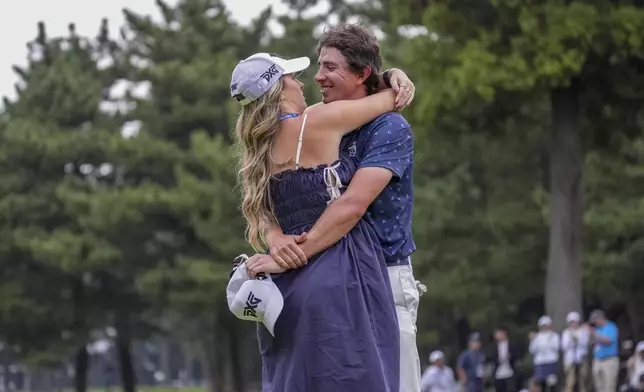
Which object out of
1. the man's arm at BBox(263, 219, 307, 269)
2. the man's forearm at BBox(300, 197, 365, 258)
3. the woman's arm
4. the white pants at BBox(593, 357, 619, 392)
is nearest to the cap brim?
the woman's arm

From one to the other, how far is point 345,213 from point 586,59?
1945 centimetres

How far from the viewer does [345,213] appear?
19.4 ft

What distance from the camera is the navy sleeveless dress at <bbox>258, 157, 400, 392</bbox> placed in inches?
232

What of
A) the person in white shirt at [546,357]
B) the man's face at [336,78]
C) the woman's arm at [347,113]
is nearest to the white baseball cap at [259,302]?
the woman's arm at [347,113]

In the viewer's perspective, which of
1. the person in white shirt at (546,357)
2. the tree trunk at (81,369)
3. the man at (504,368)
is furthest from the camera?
the tree trunk at (81,369)

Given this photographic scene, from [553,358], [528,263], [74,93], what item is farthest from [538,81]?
[74,93]

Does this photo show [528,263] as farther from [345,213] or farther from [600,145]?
[345,213]

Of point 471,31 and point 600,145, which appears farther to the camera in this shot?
point 600,145

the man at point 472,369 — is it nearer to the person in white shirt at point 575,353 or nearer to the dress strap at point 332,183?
the person in white shirt at point 575,353

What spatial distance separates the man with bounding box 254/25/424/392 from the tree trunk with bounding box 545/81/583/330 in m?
19.2

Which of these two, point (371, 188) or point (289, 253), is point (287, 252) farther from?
point (371, 188)

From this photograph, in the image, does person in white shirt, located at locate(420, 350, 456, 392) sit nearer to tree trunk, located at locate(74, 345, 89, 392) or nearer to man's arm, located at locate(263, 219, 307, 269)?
man's arm, located at locate(263, 219, 307, 269)

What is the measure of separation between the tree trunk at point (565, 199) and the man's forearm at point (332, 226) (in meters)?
19.6

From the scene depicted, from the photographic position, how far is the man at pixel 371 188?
5953 millimetres
